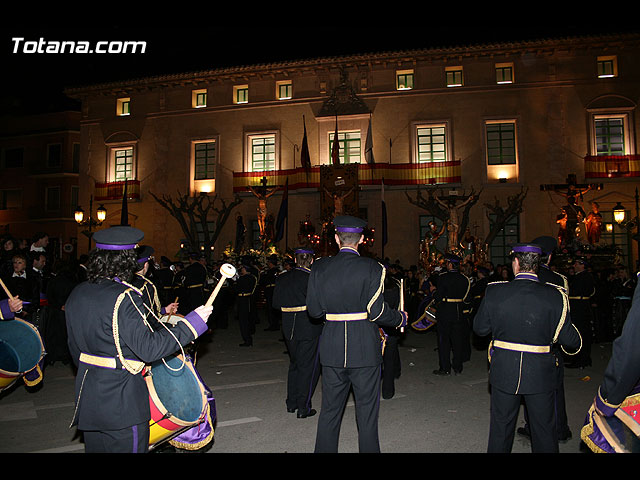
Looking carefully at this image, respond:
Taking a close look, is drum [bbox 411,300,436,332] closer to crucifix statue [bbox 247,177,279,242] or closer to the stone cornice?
crucifix statue [bbox 247,177,279,242]

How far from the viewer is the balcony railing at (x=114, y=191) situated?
29.0 m

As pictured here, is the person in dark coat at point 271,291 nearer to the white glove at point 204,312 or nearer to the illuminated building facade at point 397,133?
the white glove at point 204,312

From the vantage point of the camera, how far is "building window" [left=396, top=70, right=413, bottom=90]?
85.7ft

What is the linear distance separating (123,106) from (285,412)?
2931 cm

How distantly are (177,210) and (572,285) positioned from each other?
2304 centimetres

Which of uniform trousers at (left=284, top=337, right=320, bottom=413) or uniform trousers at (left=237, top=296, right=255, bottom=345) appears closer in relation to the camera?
uniform trousers at (left=284, top=337, right=320, bottom=413)

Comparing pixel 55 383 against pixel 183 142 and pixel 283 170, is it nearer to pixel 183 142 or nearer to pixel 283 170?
pixel 283 170

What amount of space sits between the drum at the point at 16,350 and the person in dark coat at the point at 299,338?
3.08m

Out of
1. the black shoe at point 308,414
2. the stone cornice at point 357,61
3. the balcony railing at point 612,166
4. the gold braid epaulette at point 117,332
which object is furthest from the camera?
the stone cornice at point 357,61

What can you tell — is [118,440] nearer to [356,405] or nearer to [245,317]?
[356,405]

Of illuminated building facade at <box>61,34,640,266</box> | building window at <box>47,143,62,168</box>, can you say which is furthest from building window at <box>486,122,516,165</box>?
building window at <box>47,143,62,168</box>

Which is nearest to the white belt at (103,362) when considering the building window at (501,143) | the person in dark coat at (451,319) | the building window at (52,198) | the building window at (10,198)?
the person in dark coat at (451,319)

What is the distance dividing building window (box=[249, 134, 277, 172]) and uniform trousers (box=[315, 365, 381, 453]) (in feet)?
78.8

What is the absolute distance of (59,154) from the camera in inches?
1356
